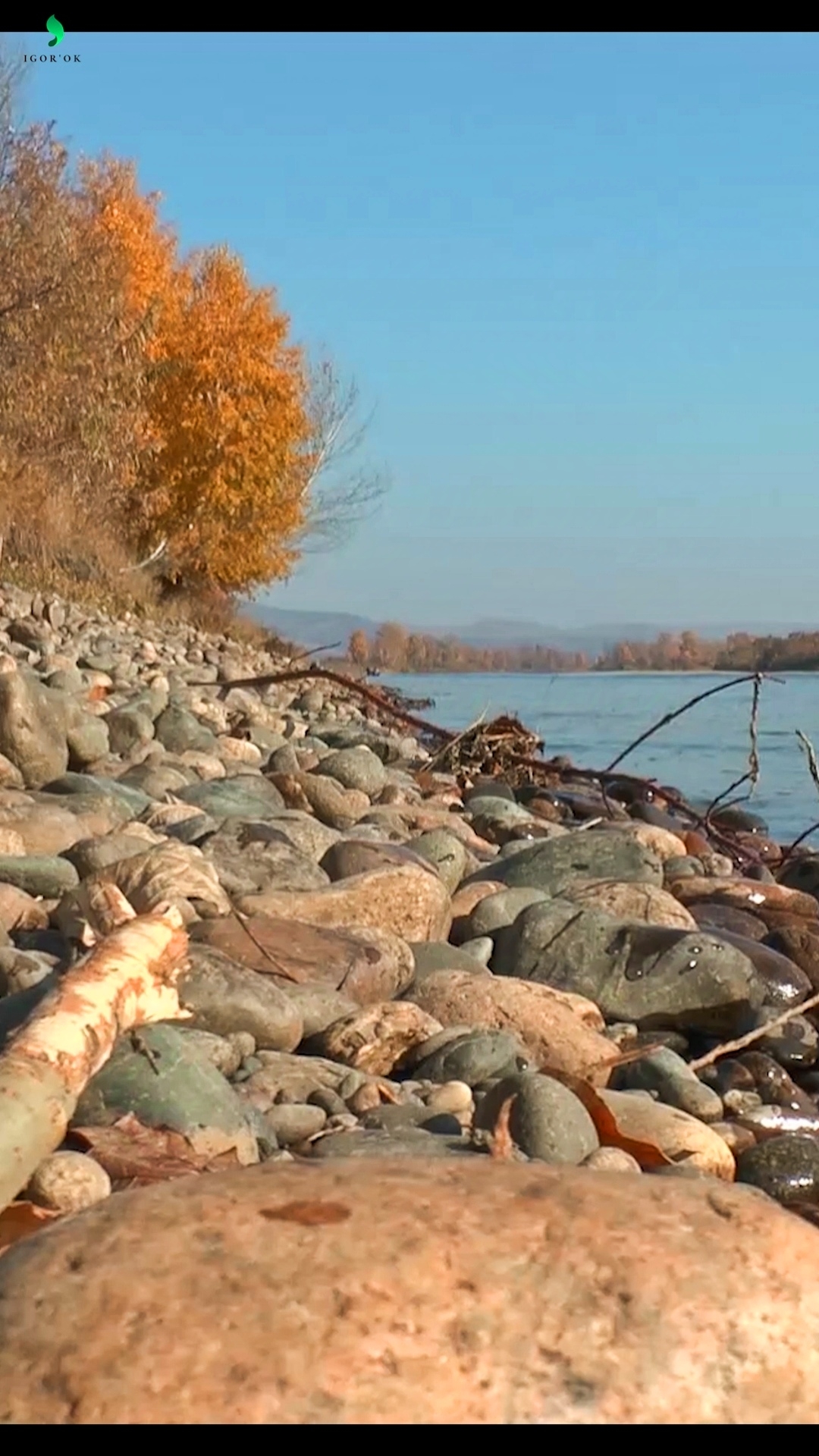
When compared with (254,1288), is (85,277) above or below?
above

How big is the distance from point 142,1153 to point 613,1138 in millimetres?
1251

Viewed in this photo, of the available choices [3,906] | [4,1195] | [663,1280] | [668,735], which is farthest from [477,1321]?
[668,735]

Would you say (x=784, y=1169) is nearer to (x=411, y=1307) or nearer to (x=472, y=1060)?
(x=472, y=1060)

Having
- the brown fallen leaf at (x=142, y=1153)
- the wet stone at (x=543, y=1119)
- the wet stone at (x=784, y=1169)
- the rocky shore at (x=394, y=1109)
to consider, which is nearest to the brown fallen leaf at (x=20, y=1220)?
the rocky shore at (x=394, y=1109)

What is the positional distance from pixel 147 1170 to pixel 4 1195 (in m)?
0.34

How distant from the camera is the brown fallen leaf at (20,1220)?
2475 mm

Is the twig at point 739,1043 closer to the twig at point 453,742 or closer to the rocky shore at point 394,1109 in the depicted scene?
the rocky shore at point 394,1109

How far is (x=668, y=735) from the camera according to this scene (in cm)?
2138

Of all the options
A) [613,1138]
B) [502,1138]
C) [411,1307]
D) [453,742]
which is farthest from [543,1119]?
[453,742]

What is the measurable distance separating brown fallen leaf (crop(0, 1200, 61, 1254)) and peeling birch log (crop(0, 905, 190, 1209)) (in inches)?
1.4

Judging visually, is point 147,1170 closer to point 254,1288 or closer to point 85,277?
point 254,1288

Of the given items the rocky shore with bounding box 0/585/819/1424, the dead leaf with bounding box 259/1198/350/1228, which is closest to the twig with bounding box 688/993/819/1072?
the rocky shore with bounding box 0/585/819/1424

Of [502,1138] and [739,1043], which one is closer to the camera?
[502,1138]

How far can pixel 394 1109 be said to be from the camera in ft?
12.0
